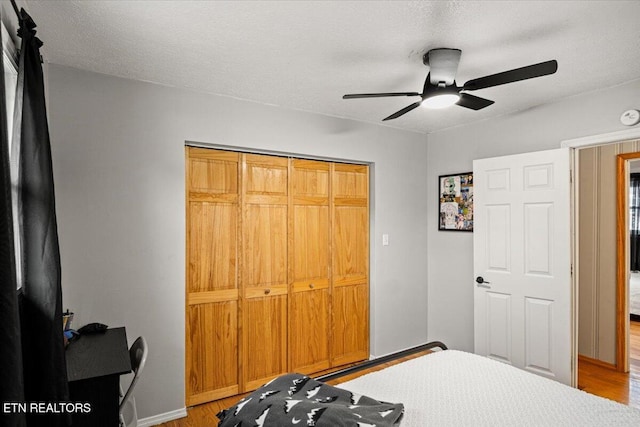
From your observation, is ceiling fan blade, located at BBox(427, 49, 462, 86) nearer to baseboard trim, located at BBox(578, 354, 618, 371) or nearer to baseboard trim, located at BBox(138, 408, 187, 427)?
baseboard trim, located at BBox(138, 408, 187, 427)

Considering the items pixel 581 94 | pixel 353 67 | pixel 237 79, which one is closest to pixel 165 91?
pixel 237 79

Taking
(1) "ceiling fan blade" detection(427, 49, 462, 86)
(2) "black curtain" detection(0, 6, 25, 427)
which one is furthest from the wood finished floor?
(1) "ceiling fan blade" detection(427, 49, 462, 86)

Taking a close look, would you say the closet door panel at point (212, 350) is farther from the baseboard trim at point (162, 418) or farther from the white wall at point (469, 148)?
the white wall at point (469, 148)

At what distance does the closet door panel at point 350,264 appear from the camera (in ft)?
12.1

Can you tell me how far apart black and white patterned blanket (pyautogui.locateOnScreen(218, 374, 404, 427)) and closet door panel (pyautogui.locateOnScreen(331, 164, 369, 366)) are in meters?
1.91

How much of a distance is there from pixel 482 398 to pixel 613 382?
2401mm

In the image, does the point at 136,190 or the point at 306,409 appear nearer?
the point at 306,409

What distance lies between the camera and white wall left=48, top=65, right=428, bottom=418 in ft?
7.95

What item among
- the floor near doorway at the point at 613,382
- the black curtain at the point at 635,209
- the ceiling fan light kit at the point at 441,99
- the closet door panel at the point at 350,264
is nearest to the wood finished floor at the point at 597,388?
the floor near doorway at the point at 613,382

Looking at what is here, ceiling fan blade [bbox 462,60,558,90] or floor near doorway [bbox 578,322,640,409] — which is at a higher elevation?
ceiling fan blade [bbox 462,60,558,90]

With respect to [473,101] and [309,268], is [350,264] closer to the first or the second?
[309,268]

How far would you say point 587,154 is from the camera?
3.83 meters

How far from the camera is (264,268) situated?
128 inches

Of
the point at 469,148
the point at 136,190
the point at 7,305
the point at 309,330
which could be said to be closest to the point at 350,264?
the point at 309,330
